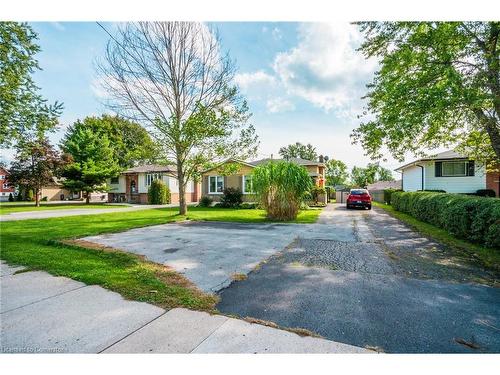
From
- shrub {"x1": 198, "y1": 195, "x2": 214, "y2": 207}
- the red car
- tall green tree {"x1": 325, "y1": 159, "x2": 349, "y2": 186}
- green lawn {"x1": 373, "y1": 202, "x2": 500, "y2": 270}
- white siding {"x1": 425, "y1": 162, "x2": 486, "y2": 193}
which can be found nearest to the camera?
green lawn {"x1": 373, "y1": 202, "x2": 500, "y2": 270}

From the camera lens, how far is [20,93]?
6.78m

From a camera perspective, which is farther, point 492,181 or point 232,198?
point 232,198

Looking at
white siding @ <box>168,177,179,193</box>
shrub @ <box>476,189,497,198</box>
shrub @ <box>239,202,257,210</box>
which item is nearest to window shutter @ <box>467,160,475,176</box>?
shrub @ <box>476,189,497,198</box>

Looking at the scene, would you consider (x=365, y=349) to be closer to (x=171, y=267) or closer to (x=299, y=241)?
(x=171, y=267)

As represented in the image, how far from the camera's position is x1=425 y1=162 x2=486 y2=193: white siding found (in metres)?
18.5

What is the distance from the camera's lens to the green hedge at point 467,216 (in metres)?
6.17

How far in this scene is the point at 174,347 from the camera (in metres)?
2.35

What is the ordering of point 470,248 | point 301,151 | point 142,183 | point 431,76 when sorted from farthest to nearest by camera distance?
point 301,151, point 142,183, point 431,76, point 470,248

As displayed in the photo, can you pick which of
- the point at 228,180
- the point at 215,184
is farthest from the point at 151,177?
the point at 228,180

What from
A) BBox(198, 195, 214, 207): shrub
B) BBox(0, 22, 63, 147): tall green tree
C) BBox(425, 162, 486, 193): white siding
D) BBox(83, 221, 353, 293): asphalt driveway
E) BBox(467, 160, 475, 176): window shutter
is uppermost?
BBox(0, 22, 63, 147): tall green tree

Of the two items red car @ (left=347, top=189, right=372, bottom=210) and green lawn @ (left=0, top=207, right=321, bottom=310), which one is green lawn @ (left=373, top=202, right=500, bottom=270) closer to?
green lawn @ (left=0, top=207, right=321, bottom=310)

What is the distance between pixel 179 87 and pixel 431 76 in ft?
39.8

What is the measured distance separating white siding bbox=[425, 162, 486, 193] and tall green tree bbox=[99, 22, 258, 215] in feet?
49.6

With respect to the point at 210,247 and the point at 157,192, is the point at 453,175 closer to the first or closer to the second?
the point at 210,247
